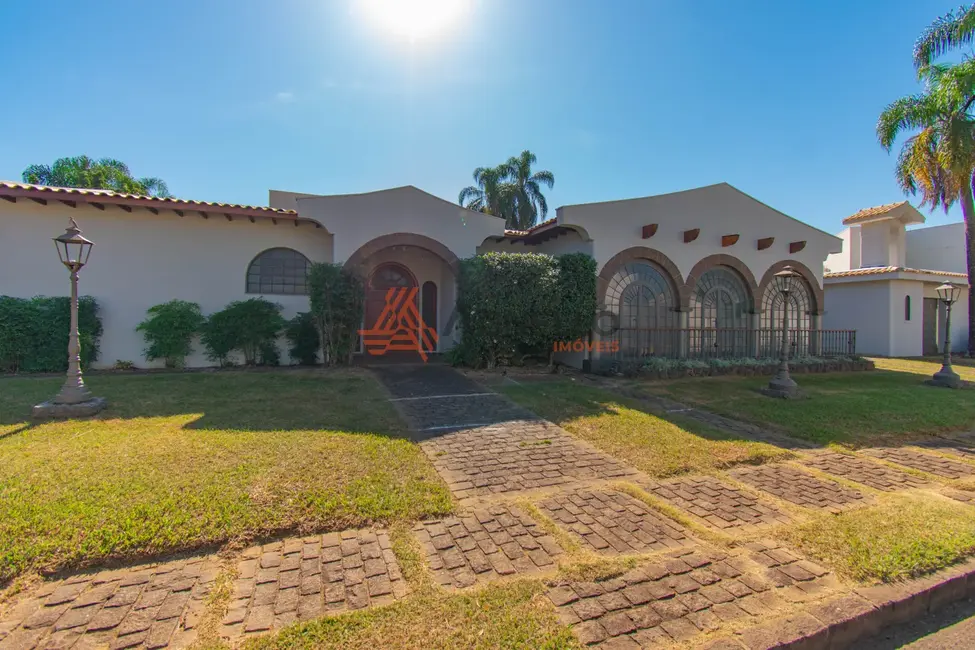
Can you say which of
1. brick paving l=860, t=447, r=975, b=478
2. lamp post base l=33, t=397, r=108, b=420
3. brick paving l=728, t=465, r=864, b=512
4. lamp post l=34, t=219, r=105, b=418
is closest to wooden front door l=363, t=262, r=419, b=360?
lamp post l=34, t=219, r=105, b=418

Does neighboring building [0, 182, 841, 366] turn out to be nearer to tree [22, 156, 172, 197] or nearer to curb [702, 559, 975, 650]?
curb [702, 559, 975, 650]

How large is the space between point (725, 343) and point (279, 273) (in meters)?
13.1

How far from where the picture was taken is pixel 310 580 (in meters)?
2.59

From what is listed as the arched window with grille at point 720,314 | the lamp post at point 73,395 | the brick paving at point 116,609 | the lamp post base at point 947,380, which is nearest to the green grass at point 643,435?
the brick paving at point 116,609

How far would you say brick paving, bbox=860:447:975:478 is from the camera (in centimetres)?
467

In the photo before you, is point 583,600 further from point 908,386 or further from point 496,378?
point 908,386

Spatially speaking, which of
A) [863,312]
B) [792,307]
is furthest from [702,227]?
[863,312]

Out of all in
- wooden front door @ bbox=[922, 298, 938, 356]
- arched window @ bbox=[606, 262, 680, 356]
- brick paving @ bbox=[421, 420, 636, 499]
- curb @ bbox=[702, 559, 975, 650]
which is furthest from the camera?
wooden front door @ bbox=[922, 298, 938, 356]

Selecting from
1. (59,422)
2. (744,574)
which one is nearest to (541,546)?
(744,574)

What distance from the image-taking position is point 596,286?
1098 cm

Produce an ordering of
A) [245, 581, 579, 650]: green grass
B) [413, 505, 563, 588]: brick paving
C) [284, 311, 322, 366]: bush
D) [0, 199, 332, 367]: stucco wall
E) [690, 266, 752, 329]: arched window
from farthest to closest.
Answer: [690, 266, 752, 329]: arched window
[284, 311, 322, 366]: bush
[0, 199, 332, 367]: stucco wall
[413, 505, 563, 588]: brick paving
[245, 581, 579, 650]: green grass

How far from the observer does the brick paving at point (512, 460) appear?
4.18 metres

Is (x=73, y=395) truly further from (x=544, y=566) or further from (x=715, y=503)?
(x=715, y=503)

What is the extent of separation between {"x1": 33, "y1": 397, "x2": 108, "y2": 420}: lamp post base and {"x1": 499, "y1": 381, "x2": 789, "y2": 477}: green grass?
21.1 ft
